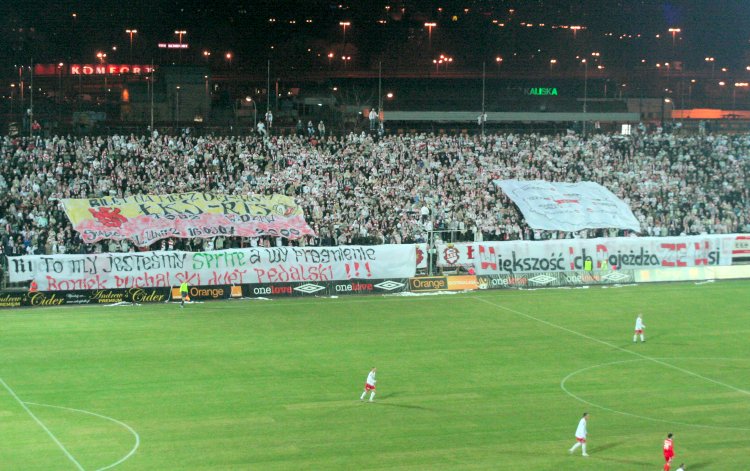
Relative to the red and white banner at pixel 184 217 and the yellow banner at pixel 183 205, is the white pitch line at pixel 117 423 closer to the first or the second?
the red and white banner at pixel 184 217

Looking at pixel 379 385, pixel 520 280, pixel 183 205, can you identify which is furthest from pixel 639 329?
pixel 183 205

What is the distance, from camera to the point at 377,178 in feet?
224

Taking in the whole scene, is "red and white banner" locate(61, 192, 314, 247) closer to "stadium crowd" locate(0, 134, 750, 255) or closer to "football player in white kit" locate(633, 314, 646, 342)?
"stadium crowd" locate(0, 134, 750, 255)

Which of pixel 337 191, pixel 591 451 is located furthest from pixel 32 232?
pixel 591 451

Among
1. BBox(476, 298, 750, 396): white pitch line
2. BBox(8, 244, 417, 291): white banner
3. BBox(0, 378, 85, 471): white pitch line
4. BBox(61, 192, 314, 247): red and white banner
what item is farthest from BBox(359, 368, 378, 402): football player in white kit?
BBox(61, 192, 314, 247): red and white banner

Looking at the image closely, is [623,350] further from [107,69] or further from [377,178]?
[107,69]

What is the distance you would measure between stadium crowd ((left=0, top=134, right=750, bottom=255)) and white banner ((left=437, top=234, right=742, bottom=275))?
2.47 meters

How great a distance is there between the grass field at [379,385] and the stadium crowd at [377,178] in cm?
843

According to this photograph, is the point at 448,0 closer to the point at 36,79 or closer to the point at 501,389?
the point at 36,79

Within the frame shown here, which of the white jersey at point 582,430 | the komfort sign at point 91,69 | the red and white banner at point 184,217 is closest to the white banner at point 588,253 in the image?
the red and white banner at point 184,217

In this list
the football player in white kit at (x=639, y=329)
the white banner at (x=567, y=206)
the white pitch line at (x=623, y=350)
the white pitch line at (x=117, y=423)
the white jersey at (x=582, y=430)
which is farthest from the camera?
the white banner at (x=567, y=206)

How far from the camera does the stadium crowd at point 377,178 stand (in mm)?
61531

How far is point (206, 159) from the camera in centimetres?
6706

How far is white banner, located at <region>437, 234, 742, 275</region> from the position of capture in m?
61.2
